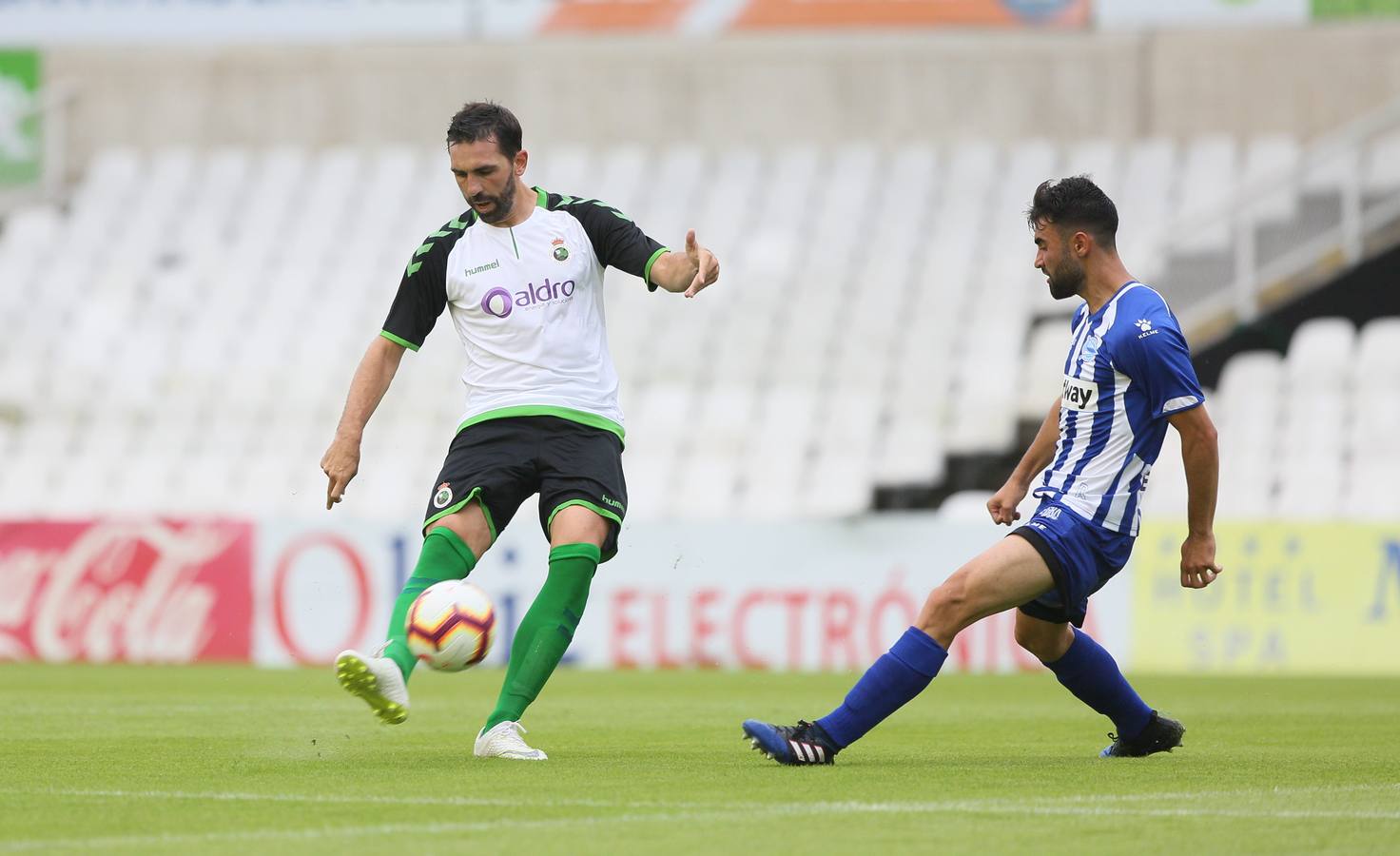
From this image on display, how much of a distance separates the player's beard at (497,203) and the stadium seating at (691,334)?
10302mm

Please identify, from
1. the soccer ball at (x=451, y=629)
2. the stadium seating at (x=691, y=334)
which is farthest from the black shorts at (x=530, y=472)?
the stadium seating at (x=691, y=334)

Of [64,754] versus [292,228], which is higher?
[292,228]

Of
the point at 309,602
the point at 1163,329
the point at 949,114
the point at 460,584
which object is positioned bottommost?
the point at 309,602

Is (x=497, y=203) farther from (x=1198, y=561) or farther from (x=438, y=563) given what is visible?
(x=1198, y=561)

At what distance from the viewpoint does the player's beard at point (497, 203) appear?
7.48 m

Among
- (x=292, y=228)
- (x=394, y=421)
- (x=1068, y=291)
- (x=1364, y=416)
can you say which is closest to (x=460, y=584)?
(x=1068, y=291)

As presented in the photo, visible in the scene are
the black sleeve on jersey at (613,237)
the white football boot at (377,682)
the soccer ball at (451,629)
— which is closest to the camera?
the white football boot at (377,682)

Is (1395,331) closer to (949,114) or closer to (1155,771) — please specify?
(949,114)

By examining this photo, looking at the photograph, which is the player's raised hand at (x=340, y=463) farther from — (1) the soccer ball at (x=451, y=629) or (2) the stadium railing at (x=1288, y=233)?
(2) the stadium railing at (x=1288, y=233)

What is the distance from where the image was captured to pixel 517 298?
761cm

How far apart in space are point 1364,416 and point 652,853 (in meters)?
13.3

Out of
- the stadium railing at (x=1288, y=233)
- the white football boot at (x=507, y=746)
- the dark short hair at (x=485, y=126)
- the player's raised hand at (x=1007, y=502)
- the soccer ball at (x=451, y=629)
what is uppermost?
the stadium railing at (x=1288, y=233)

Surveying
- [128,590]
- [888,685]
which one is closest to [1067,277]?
[888,685]

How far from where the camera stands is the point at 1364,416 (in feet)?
56.3
